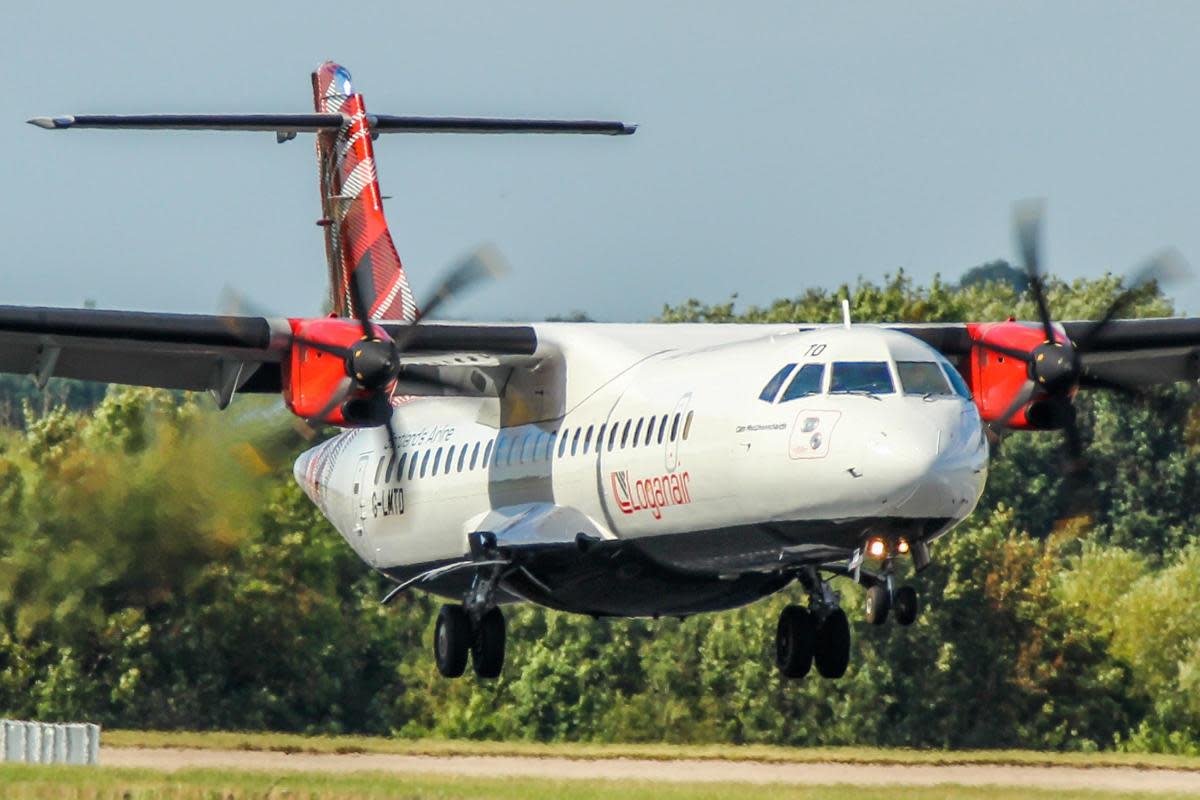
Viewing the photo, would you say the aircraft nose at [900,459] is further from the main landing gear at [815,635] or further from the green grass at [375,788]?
the green grass at [375,788]

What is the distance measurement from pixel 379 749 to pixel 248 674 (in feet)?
17.1

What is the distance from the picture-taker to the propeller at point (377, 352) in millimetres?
20641

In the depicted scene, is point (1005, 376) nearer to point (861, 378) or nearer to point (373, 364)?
point (861, 378)

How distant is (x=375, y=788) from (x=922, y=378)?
9799mm

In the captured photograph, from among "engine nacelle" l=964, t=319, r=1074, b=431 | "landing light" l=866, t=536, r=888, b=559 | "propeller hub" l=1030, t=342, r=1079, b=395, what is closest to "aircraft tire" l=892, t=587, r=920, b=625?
"landing light" l=866, t=536, r=888, b=559

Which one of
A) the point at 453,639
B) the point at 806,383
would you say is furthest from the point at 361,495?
the point at 806,383

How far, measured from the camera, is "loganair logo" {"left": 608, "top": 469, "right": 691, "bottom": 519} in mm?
19375

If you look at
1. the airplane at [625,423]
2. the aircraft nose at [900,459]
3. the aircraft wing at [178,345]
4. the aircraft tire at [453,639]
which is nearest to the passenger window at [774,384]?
the airplane at [625,423]

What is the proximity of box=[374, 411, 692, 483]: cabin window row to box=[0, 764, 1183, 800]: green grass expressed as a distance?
3.44 meters

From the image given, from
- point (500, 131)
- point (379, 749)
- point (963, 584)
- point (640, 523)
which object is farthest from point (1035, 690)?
point (640, 523)

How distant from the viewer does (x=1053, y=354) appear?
20594 millimetres

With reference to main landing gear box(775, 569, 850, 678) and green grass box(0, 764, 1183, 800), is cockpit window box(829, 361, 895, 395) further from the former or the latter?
green grass box(0, 764, 1183, 800)

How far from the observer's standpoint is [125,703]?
120 ft

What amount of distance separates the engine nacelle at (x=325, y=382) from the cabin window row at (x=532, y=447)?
1.62 metres
